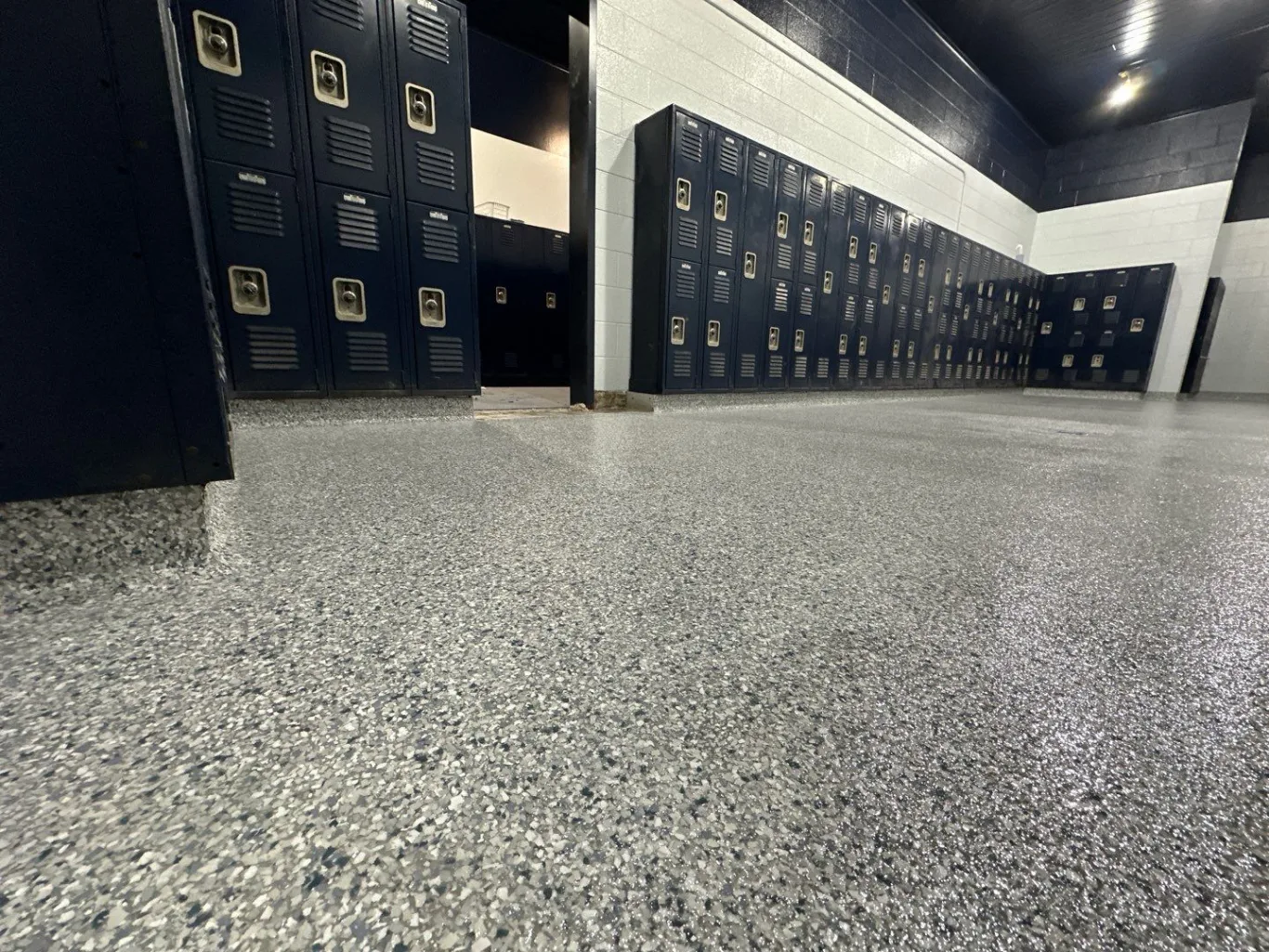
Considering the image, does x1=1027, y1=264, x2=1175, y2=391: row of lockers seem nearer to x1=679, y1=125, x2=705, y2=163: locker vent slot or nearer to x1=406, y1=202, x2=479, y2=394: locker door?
x1=679, y1=125, x2=705, y2=163: locker vent slot

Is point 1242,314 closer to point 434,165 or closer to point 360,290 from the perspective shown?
point 434,165

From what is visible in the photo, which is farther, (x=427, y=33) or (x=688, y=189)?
(x=688, y=189)

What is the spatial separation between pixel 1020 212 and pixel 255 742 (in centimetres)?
1073

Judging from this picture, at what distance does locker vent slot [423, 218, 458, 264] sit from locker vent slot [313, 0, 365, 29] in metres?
0.82

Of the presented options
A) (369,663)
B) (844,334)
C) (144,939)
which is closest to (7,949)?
(144,939)

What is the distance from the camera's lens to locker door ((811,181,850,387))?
4168 millimetres

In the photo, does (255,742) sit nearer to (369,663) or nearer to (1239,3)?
(369,663)

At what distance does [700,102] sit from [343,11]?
7.89 ft

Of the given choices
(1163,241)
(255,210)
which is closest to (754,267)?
(255,210)

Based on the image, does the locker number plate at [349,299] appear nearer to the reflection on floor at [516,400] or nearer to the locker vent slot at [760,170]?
the reflection on floor at [516,400]

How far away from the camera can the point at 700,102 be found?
3.67 m

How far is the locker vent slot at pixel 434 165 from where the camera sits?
2486 millimetres

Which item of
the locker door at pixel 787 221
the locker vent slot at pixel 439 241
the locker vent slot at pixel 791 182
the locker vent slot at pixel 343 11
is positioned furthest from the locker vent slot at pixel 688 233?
the locker vent slot at pixel 343 11

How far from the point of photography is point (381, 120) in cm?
237
